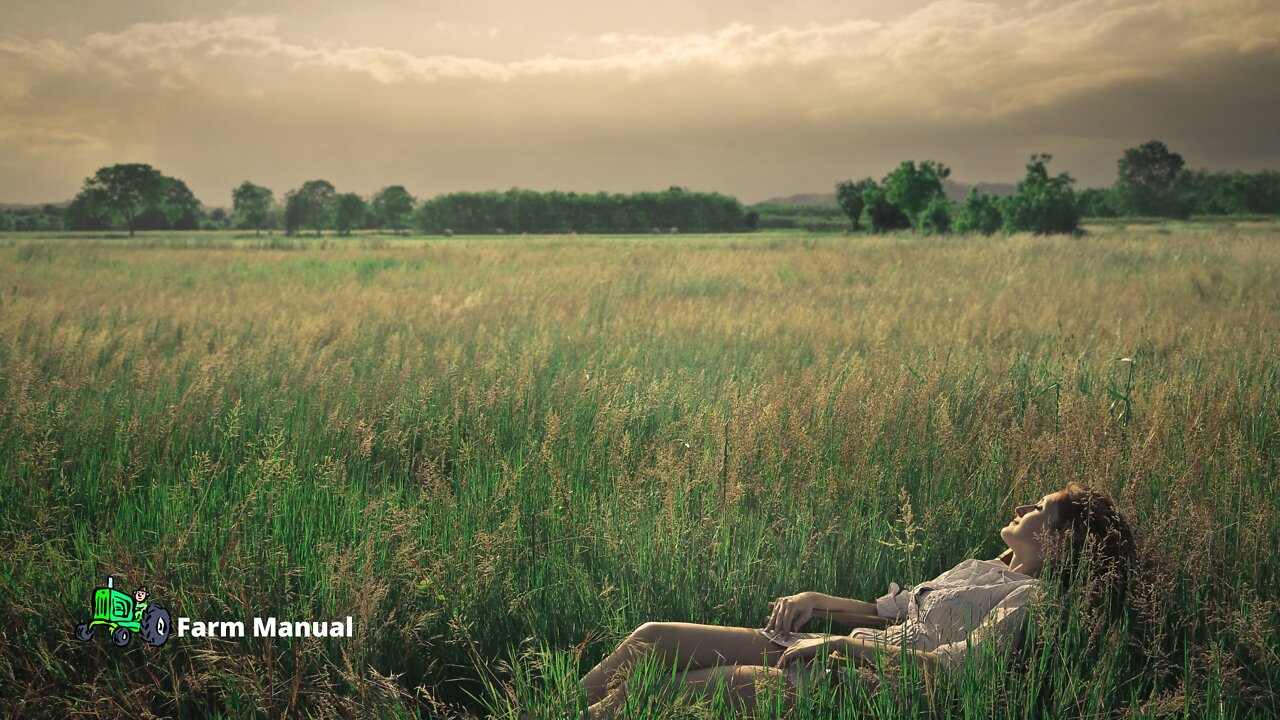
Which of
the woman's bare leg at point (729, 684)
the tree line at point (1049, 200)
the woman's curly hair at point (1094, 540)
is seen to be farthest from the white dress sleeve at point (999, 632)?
the tree line at point (1049, 200)

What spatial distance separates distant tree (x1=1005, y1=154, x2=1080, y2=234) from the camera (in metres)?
42.7

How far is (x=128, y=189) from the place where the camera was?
10919 cm

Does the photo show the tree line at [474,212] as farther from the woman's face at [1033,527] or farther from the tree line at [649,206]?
the woman's face at [1033,527]

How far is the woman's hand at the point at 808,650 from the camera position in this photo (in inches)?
104

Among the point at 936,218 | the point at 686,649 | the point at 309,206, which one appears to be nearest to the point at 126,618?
the point at 686,649

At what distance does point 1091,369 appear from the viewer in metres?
Result: 6.98

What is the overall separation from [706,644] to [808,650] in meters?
0.38

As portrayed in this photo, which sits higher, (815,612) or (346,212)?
(346,212)

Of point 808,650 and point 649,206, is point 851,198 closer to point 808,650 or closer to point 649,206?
point 649,206

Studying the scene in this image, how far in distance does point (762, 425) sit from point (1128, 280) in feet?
46.7

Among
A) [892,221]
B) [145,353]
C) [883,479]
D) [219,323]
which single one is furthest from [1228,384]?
[892,221]

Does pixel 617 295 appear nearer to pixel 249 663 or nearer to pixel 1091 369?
pixel 1091 369

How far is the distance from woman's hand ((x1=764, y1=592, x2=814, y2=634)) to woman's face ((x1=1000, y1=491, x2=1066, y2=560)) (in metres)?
0.86

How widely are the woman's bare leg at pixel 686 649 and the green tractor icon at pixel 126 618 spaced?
1764 millimetres
